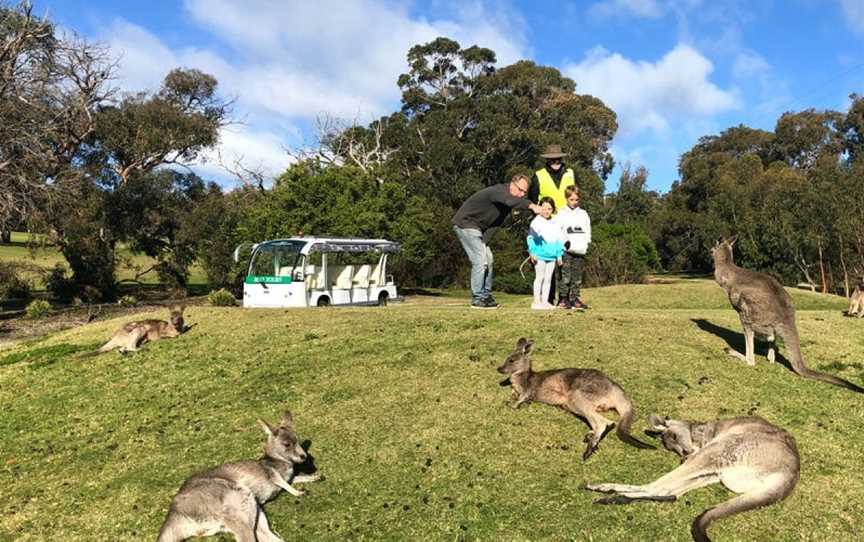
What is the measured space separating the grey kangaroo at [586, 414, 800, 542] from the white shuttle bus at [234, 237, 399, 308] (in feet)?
47.4

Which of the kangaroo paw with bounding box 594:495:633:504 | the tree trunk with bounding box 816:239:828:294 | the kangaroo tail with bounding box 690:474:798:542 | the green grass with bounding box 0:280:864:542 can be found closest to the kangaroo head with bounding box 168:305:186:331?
the green grass with bounding box 0:280:864:542

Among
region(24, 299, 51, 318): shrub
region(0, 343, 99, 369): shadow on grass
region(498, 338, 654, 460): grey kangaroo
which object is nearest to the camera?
region(498, 338, 654, 460): grey kangaroo

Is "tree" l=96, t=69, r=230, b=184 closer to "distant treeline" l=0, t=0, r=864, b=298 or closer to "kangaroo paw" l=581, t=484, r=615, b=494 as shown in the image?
"distant treeline" l=0, t=0, r=864, b=298

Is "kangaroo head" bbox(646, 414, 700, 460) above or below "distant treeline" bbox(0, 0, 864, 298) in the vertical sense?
below

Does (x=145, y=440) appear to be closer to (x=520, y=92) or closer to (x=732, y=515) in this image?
(x=732, y=515)

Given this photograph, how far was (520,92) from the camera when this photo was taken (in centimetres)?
6238

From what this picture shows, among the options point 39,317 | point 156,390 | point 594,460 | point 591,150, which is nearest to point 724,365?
point 594,460

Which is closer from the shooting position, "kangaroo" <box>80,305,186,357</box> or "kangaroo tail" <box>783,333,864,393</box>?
"kangaroo tail" <box>783,333,864,393</box>

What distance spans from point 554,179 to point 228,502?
8559mm

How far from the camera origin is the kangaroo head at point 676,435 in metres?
5.93

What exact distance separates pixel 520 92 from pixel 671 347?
56.8 m

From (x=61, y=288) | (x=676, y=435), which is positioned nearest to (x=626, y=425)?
(x=676, y=435)

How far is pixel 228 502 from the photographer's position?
16.7 ft

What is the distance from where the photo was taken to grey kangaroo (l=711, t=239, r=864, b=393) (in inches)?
318
